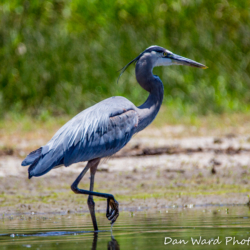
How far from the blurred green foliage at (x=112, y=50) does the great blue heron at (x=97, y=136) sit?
578 cm

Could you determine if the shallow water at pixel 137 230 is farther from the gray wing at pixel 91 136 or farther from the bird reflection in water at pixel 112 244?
the gray wing at pixel 91 136

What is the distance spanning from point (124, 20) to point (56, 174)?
5930 millimetres

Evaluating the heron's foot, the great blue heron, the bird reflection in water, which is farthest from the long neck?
the bird reflection in water

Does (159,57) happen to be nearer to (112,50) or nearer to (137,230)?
(137,230)

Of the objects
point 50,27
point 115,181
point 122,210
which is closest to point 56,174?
point 115,181

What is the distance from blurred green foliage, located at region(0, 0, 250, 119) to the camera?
12.2 metres

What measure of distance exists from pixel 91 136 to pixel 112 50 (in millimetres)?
7505

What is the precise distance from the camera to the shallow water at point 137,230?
163 inches

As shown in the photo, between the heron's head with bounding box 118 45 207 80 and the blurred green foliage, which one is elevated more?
the blurred green foliage

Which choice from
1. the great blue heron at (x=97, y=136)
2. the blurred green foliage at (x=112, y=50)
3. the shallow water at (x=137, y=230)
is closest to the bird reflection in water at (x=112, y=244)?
the shallow water at (x=137, y=230)

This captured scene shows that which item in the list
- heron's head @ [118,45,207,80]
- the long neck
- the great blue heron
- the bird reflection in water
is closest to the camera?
the bird reflection in water

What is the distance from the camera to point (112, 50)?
12.7 meters

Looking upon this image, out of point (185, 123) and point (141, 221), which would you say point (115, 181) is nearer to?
point (141, 221)

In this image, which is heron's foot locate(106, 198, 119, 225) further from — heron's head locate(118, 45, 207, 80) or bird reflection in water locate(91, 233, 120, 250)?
heron's head locate(118, 45, 207, 80)
